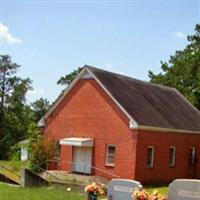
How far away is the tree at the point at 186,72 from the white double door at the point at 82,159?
17.6 metres

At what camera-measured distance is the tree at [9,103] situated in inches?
2427

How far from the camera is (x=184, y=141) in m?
36.5

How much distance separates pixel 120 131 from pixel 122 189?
17772mm

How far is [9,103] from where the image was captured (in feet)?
204

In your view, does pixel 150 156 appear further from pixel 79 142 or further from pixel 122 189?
pixel 122 189

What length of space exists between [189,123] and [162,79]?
1540cm

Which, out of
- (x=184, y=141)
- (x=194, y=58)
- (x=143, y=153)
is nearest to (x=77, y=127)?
(x=143, y=153)

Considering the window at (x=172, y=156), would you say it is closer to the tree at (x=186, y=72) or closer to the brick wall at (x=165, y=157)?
the brick wall at (x=165, y=157)

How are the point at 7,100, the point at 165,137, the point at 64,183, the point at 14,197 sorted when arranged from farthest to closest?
the point at 7,100 → the point at 165,137 → the point at 64,183 → the point at 14,197

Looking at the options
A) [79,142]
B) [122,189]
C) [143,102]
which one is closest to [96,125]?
[79,142]

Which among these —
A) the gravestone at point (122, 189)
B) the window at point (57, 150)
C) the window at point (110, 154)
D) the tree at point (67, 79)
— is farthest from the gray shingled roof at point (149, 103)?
A: the tree at point (67, 79)

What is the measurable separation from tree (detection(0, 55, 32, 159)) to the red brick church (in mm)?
25675

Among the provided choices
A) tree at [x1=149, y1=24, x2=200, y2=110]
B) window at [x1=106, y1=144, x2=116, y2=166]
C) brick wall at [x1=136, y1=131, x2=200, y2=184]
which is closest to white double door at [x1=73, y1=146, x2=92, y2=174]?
window at [x1=106, y1=144, x2=116, y2=166]

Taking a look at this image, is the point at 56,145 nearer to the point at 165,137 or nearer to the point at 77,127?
the point at 77,127
